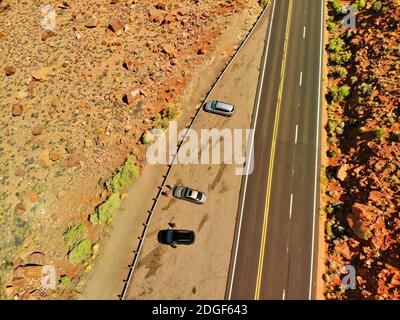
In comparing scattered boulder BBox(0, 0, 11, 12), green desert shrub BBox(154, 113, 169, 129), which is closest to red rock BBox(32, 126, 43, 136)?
green desert shrub BBox(154, 113, 169, 129)

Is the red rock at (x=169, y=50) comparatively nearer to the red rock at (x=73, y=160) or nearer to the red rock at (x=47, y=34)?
the red rock at (x=47, y=34)

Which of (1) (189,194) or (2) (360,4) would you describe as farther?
(2) (360,4)

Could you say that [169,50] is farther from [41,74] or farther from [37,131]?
[37,131]

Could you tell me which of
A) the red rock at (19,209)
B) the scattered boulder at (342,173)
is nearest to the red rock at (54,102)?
the red rock at (19,209)

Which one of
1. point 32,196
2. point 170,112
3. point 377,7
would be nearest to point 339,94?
point 377,7

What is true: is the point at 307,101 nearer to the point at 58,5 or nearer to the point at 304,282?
the point at 304,282

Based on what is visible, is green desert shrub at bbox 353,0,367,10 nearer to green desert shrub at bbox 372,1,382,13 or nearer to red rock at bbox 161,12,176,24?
green desert shrub at bbox 372,1,382,13
